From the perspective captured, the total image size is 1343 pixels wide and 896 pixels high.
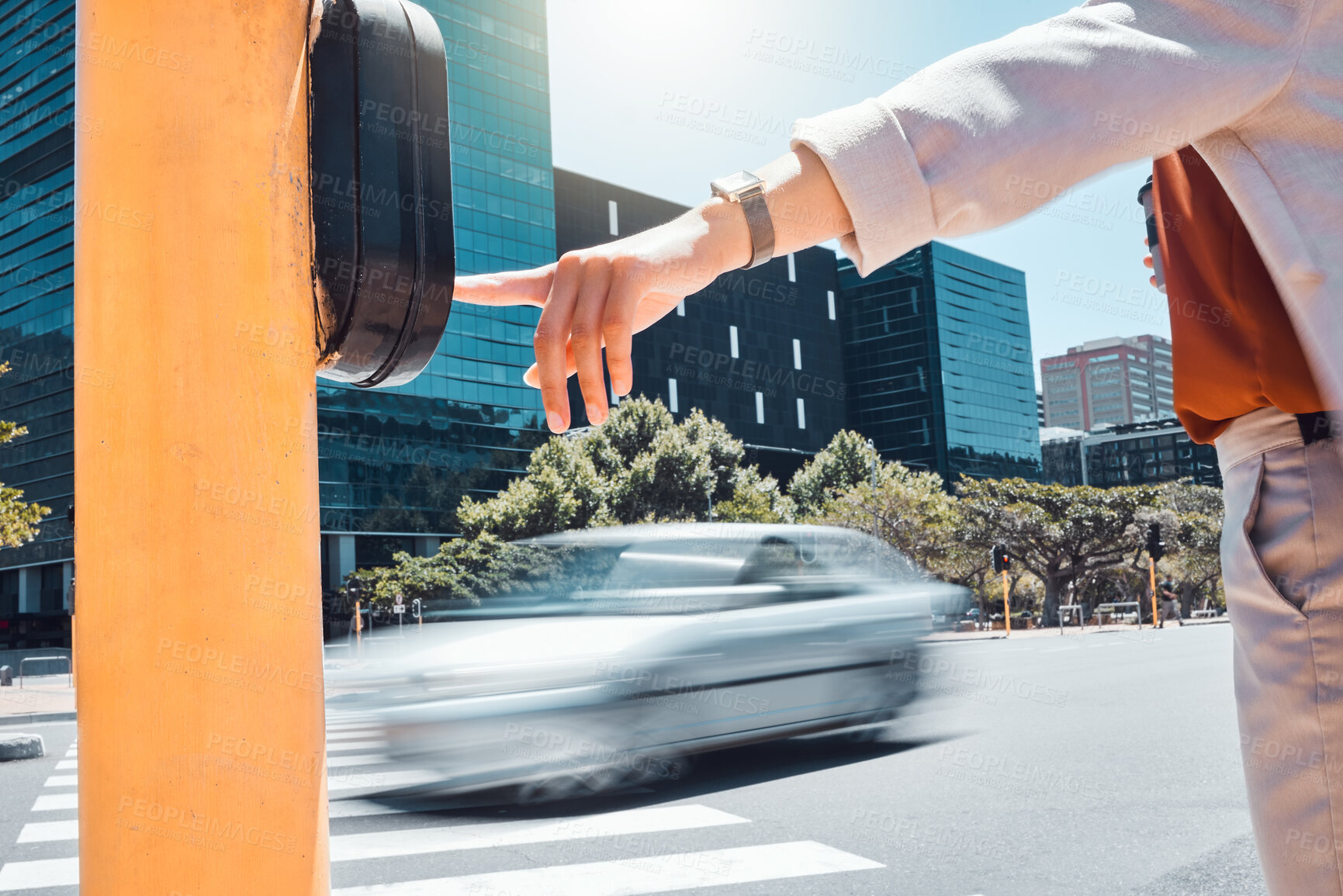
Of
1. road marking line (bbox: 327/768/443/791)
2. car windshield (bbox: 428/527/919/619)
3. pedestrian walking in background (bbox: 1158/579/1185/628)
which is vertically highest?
car windshield (bbox: 428/527/919/619)

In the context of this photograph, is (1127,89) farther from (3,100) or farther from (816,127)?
(3,100)

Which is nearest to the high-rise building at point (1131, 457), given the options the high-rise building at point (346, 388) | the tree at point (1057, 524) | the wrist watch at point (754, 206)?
the tree at point (1057, 524)

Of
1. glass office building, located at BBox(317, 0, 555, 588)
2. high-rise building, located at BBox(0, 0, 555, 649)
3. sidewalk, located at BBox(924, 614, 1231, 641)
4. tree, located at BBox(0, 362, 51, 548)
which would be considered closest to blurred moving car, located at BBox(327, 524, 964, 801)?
tree, located at BBox(0, 362, 51, 548)

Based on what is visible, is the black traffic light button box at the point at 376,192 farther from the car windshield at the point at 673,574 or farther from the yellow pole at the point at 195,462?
the car windshield at the point at 673,574

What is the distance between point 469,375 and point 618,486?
49.2 ft

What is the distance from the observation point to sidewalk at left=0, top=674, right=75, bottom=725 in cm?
1314

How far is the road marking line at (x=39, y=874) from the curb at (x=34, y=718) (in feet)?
32.2

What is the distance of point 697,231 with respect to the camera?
0.91 metres

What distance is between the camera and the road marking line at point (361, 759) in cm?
537

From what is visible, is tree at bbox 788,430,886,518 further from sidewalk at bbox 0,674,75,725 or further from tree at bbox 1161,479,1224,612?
sidewalk at bbox 0,674,75,725

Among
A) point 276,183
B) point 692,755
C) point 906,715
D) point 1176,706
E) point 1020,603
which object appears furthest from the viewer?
point 1020,603

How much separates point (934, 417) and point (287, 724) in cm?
8705

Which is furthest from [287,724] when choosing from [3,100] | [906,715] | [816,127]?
[3,100]

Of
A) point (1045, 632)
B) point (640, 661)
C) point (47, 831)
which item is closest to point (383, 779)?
point (640, 661)
